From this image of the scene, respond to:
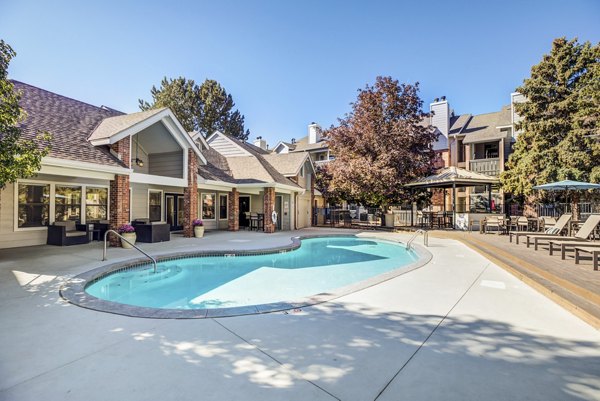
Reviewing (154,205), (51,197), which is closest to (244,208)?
(154,205)

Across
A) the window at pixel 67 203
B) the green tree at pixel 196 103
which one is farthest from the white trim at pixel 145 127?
the green tree at pixel 196 103

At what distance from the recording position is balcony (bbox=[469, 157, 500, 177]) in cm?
2340

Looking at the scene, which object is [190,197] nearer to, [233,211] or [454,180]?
[233,211]

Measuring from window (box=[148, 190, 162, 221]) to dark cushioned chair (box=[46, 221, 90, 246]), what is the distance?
3.93 meters

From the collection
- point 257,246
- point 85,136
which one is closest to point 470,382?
point 257,246

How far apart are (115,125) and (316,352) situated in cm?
1162

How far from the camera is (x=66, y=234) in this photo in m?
10.2

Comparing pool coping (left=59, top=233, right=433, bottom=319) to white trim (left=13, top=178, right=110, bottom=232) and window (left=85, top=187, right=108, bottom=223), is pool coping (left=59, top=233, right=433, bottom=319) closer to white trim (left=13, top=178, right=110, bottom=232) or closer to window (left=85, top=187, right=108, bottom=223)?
white trim (left=13, top=178, right=110, bottom=232)

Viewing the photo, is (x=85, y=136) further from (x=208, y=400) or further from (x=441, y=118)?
(x=441, y=118)

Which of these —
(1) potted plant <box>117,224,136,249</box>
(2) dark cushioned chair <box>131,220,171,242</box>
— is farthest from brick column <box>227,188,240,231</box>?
(1) potted plant <box>117,224,136,249</box>

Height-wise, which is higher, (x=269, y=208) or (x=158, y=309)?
(x=269, y=208)

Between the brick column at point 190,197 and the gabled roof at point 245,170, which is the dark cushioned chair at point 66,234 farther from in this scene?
the gabled roof at point 245,170

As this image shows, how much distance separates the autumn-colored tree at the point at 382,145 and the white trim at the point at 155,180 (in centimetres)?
987

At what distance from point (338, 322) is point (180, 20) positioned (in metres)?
12.6
